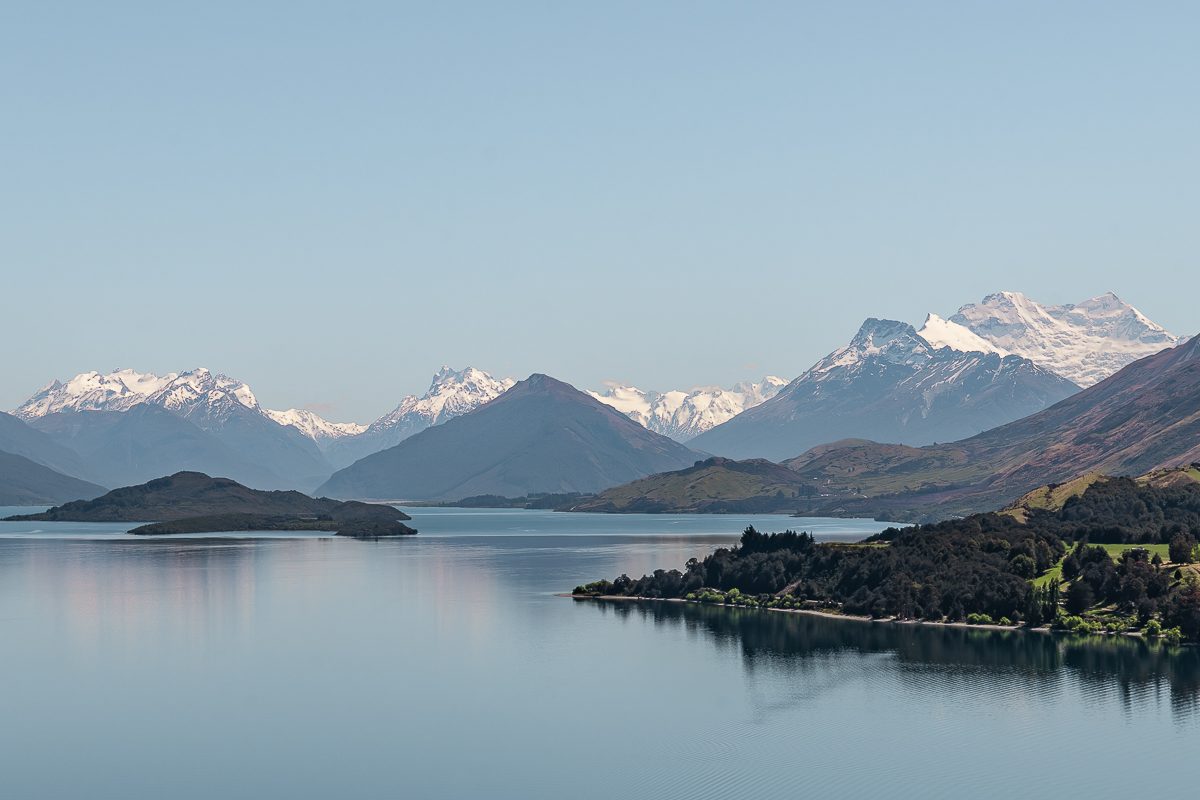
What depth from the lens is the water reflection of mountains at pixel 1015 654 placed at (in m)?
154

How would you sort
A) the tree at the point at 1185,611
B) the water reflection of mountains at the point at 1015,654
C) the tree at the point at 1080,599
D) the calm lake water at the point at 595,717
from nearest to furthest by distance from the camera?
the calm lake water at the point at 595,717 → the water reflection of mountains at the point at 1015,654 → the tree at the point at 1185,611 → the tree at the point at 1080,599

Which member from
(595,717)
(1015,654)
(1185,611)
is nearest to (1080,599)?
(1185,611)

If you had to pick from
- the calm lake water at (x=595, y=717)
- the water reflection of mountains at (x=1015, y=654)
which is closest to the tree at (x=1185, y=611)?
the water reflection of mountains at (x=1015, y=654)

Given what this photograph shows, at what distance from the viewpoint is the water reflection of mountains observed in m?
154

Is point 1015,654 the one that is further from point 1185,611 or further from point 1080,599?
point 1080,599

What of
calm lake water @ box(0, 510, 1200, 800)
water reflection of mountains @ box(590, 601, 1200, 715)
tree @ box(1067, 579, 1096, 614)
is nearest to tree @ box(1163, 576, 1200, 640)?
water reflection of mountains @ box(590, 601, 1200, 715)

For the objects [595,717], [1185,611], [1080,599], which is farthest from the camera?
[1080,599]

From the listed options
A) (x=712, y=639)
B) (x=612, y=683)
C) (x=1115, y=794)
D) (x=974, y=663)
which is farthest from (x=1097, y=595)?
(x=1115, y=794)

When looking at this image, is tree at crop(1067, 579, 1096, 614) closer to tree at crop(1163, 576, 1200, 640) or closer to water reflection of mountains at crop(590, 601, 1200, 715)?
water reflection of mountains at crop(590, 601, 1200, 715)

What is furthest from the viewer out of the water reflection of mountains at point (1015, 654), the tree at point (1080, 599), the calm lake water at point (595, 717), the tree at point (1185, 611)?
the tree at point (1080, 599)

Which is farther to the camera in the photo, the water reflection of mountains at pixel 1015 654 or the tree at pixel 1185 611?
the tree at pixel 1185 611

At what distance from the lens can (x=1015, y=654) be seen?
174 m

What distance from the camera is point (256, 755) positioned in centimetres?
12088

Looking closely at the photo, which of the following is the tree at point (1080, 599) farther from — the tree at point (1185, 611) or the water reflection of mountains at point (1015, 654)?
the tree at point (1185, 611)
